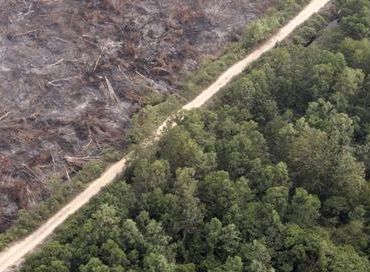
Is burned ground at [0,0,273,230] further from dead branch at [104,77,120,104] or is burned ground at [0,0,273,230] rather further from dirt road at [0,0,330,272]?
dirt road at [0,0,330,272]

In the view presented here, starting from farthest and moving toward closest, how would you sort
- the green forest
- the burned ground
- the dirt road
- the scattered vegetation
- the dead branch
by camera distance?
the scattered vegetation, the dead branch, the burned ground, the dirt road, the green forest

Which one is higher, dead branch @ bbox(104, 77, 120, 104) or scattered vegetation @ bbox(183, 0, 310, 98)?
scattered vegetation @ bbox(183, 0, 310, 98)

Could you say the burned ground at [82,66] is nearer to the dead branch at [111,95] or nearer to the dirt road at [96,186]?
the dead branch at [111,95]

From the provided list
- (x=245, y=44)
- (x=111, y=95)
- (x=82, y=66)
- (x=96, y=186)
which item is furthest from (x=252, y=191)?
(x=245, y=44)

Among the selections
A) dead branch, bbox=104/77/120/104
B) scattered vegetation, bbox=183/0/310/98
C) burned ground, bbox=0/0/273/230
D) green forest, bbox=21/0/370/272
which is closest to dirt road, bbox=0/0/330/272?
scattered vegetation, bbox=183/0/310/98

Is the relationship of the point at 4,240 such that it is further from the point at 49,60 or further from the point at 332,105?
the point at 332,105

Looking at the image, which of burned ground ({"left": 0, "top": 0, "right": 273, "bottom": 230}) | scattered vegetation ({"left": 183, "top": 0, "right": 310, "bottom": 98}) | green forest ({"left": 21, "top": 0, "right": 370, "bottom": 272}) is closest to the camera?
green forest ({"left": 21, "top": 0, "right": 370, "bottom": 272})

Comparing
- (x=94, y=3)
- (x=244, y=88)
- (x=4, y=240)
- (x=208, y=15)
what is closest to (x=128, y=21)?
(x=94, y=3)
